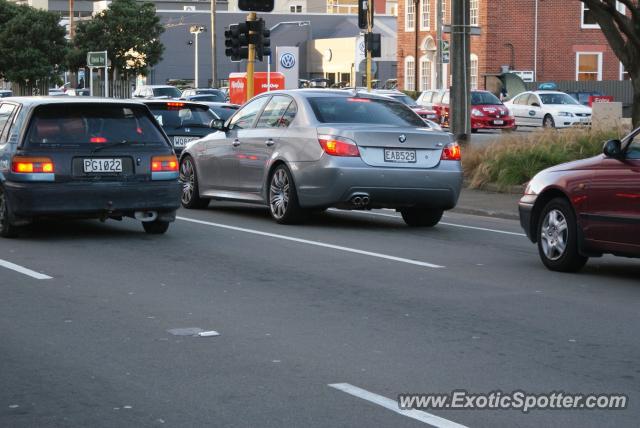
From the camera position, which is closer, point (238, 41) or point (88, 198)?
point (88, 198)

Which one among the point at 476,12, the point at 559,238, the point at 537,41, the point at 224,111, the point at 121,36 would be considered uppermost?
the point at 476,12

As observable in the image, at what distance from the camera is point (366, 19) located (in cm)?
2862

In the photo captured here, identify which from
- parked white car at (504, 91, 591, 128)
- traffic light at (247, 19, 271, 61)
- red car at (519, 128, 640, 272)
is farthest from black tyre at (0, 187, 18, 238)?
parked white car at (504, 91, 591, 128)

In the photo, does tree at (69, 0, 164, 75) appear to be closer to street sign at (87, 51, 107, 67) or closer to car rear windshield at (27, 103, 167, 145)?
street sign at (87, 51, 107, 67)

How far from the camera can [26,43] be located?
59250mm

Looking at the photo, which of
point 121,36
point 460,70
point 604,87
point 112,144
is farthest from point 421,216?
point 121,36

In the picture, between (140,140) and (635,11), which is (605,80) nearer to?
(635,11)

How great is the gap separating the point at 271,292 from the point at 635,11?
13.1 meters

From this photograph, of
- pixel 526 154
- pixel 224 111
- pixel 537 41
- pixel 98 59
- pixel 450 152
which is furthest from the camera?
pixel 537 41

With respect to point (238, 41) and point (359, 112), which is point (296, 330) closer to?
point (359, 112)

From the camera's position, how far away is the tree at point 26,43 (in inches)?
2318

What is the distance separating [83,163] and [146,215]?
35.4 inches

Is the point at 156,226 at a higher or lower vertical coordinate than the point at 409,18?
lower

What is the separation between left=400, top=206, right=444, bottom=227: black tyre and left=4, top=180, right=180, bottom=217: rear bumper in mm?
3258
